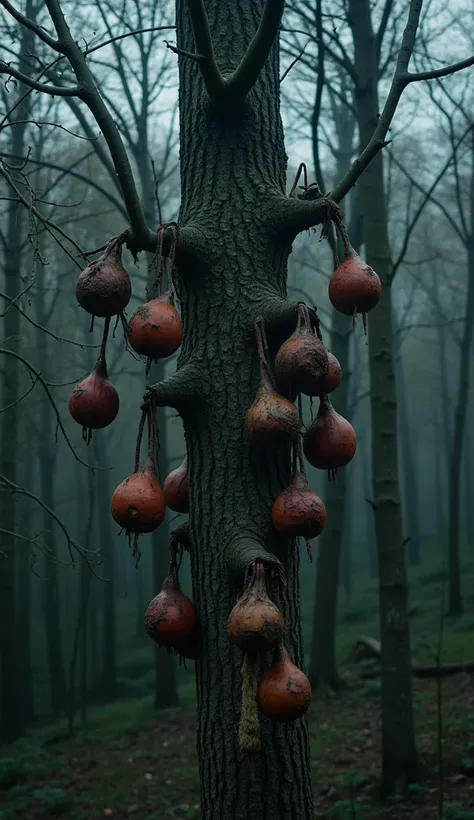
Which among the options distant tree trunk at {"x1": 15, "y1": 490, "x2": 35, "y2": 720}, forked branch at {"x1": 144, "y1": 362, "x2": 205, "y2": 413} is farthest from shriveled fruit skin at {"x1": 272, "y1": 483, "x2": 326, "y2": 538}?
distant tree trunk at {"x1": 15, "y1": 490, "x2": 35, "y2": 720}

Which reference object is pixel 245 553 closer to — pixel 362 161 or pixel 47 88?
pixel 362 161

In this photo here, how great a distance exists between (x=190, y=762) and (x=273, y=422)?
24.8ft

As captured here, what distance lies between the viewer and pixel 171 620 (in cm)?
204

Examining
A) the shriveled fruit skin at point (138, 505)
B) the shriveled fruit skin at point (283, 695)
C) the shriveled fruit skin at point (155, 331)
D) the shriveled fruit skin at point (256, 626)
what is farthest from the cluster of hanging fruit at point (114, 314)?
the shriveled fruit skin at point (283, 695)

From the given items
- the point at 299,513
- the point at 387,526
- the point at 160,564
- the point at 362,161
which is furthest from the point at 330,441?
the point at 160,564

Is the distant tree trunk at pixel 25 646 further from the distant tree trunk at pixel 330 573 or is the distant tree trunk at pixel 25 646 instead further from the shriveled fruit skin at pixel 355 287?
the shriveled fruit skin at pixel 355 287

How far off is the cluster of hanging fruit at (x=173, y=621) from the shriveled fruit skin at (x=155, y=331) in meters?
0.67

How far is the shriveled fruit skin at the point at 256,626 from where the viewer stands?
5.46ft

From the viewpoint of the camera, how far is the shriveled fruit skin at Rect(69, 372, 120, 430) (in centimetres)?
207

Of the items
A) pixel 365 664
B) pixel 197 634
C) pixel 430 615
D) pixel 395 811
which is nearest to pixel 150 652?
pixel 430 615

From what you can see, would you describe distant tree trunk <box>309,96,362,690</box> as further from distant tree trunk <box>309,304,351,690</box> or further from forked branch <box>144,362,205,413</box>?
forked branch <box>144,362,205,413</box>

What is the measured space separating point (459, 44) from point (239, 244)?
40.1 ft

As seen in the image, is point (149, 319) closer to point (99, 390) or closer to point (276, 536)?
point (99, 390)

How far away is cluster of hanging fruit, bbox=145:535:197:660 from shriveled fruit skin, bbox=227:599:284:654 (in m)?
0.38
